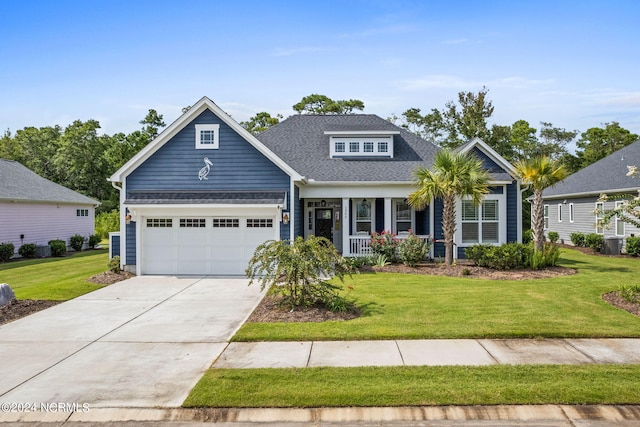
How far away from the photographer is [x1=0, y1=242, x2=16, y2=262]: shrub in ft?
69.1

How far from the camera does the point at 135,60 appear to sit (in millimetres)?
14516

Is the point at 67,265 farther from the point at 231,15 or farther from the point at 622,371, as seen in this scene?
the point at 622,371

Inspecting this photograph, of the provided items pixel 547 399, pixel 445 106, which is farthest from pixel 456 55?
pixel 445 106

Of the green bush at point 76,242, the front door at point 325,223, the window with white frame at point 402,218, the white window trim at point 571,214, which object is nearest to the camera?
the window with white frame at point 402,218

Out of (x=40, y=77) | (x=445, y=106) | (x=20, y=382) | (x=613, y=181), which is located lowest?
(x=20, y=382)

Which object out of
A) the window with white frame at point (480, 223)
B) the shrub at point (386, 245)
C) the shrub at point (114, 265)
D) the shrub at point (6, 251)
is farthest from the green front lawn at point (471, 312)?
the shrub at point (6, 251)

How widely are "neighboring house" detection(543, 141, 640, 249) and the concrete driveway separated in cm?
1901

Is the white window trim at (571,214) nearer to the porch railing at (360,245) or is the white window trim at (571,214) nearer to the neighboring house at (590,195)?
the neighboring house at (590,195)

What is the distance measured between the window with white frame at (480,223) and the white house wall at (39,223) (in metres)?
22.2

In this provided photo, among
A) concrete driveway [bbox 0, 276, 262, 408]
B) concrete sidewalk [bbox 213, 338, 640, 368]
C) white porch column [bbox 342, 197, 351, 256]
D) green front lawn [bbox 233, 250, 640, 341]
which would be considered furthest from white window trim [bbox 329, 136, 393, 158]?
concrete sidewalk [bbox 213, 338, 640, 368]

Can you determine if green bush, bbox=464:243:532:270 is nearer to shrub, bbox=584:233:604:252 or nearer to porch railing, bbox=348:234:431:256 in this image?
porch railing, bbox=348:234:431:256

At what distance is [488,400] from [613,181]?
22280 millimetres

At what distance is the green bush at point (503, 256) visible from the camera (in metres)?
15.0

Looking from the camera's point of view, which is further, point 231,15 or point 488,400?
point 231,15
